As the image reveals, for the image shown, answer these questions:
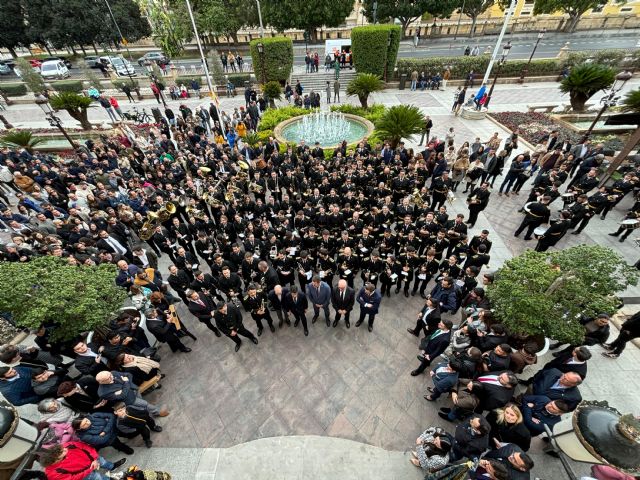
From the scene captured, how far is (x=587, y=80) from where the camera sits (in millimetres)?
15016

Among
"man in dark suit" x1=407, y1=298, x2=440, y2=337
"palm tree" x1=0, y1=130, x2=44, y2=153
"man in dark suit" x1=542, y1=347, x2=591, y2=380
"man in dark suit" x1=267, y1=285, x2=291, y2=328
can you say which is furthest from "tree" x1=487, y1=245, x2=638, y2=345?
"palm tree" x1=0, y1=130, x2=44, y2=153

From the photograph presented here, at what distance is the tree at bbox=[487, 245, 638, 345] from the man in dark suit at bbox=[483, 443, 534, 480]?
71.7 inches

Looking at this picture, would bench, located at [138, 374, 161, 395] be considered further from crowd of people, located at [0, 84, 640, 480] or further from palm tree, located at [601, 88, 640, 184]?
palm tree, located at [601, 88, 640, 184]

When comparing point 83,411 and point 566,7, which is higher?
point 566,7

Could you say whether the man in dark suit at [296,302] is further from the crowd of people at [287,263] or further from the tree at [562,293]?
the tree at [562,293]

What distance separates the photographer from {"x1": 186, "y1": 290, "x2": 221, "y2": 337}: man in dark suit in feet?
20.9

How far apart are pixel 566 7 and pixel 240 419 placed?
5440 cm

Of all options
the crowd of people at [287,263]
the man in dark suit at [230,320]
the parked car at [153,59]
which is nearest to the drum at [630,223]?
the crowd of people at [287,263]

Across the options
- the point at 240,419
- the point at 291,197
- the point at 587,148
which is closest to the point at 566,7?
the point at 587,148

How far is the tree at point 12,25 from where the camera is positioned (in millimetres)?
35469

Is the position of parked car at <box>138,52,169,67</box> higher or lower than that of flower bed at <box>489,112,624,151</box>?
higher

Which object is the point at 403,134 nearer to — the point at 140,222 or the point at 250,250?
the point at 250,250

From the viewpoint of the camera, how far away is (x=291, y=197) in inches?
425

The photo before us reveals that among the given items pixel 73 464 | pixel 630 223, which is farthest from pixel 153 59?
pixel 630 223
